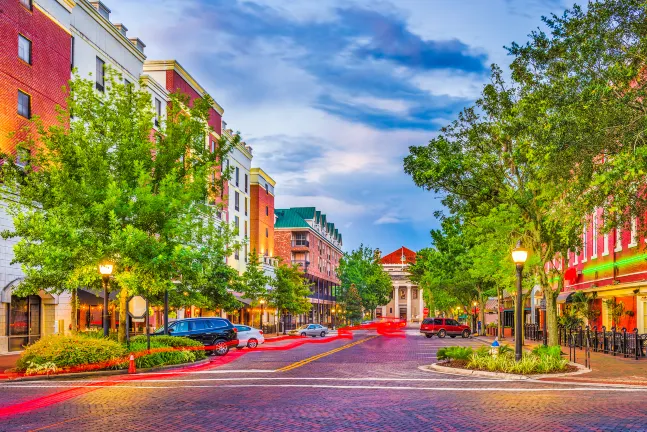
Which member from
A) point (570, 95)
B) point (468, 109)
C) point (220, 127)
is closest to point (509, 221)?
point (468, 109)

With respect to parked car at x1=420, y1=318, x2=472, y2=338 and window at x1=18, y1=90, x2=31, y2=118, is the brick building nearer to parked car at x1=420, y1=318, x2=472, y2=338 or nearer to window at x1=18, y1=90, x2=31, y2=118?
parked car at x1=420, y1=318, x2=472, y2=338

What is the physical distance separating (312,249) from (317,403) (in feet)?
283

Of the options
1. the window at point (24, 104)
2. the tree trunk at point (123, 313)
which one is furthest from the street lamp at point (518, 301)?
the window at point (24, 104)

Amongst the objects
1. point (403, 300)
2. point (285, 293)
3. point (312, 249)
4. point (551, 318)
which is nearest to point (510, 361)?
point (551, 318)

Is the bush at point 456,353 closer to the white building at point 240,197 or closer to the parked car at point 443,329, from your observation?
the parked car at point 443,329

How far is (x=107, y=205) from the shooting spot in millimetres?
24953

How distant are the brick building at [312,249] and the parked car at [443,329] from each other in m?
25.7

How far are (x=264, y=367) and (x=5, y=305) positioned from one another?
13.2 meters

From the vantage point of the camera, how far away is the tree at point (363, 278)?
10825 cm

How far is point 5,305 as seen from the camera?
102ft

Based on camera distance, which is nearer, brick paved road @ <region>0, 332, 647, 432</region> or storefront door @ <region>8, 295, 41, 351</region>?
brick paved road @ <region>0, 332, 647, 432</region>

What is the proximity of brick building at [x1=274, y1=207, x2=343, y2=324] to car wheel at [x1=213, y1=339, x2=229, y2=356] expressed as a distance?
52.1 meters

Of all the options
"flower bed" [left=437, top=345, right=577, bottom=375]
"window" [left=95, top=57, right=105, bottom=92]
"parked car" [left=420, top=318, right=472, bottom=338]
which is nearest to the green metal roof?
"parked car" [left=420, top=318, right=472, bottom=338]

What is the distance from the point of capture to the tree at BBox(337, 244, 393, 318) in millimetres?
108250
